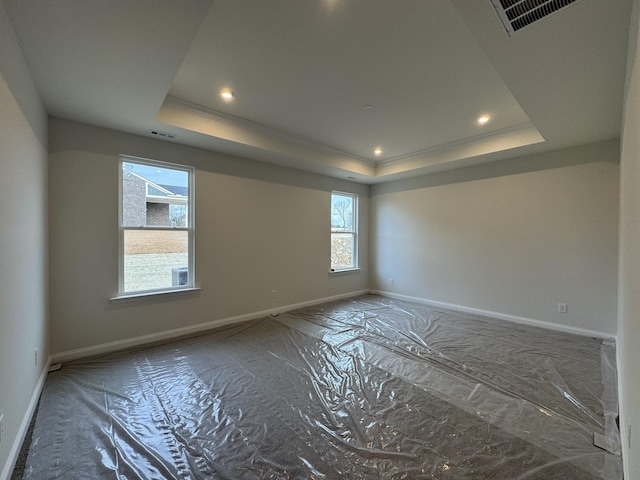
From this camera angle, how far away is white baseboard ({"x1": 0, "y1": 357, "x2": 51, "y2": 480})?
1.44 meters

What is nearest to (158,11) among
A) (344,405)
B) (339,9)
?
(339,9)

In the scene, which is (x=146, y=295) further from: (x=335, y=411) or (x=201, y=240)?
(x=335, y=411)

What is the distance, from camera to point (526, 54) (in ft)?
5.98

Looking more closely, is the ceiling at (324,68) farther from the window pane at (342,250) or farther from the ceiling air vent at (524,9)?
the window pane at (342,250)

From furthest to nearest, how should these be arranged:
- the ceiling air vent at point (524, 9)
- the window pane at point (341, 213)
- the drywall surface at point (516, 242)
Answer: the window pane at point (341, 213) < the drywall surface at point (516, 242) < the ceiling air vent at point (524, 9)

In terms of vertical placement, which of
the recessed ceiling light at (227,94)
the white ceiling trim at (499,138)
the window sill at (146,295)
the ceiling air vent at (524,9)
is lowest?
the window sill at (146,295)

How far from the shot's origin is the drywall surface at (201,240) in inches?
110

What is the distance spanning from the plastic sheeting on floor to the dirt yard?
1.16 m

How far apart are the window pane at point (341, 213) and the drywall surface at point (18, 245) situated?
4.19 metres

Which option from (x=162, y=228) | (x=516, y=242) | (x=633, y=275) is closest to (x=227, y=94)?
(x=162, y=228)

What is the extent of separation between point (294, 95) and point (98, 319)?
3232mm

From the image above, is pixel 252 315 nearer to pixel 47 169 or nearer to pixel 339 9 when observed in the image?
pixel 47 169

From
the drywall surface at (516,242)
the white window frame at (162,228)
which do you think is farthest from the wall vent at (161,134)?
the drywall surface at (516,242)

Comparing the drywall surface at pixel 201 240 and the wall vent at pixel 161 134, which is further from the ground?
the wall vent at pixel 161 134
